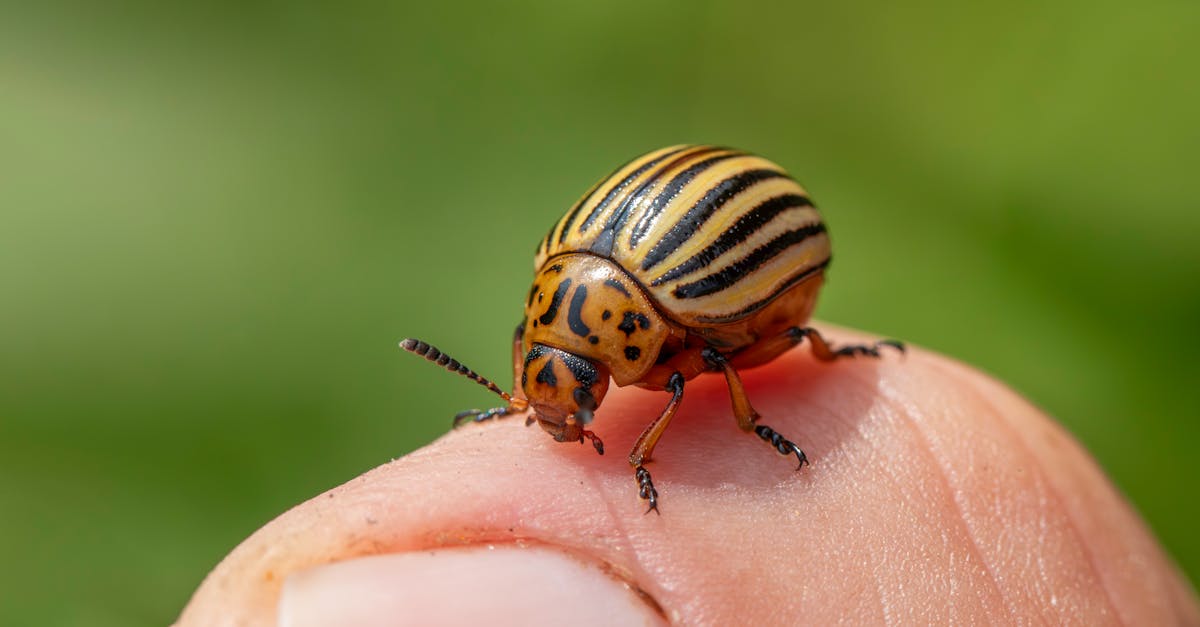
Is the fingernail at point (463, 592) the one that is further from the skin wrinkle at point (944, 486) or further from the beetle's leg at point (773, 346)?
the beetle's leg at point (773, 346)

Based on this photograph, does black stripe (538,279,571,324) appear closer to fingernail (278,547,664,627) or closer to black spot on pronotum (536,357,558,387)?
black spot on pronotum (536,357,558,387)

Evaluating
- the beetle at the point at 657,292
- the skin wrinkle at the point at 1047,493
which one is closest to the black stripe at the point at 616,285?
the beetle at the point at 657,292

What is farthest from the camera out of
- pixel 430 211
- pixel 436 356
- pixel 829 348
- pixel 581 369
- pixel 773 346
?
pixel 430 211

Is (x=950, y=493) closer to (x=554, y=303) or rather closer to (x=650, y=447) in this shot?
(x=650, y=447)

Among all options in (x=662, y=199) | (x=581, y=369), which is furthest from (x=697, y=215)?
(x=581, y=369)

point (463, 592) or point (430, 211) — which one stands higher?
point (430, 211)

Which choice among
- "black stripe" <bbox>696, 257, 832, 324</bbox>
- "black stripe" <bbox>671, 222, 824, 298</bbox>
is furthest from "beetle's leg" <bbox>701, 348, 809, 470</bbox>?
"black stripe" <bbox>671, 222, 824, 298</bbox>
